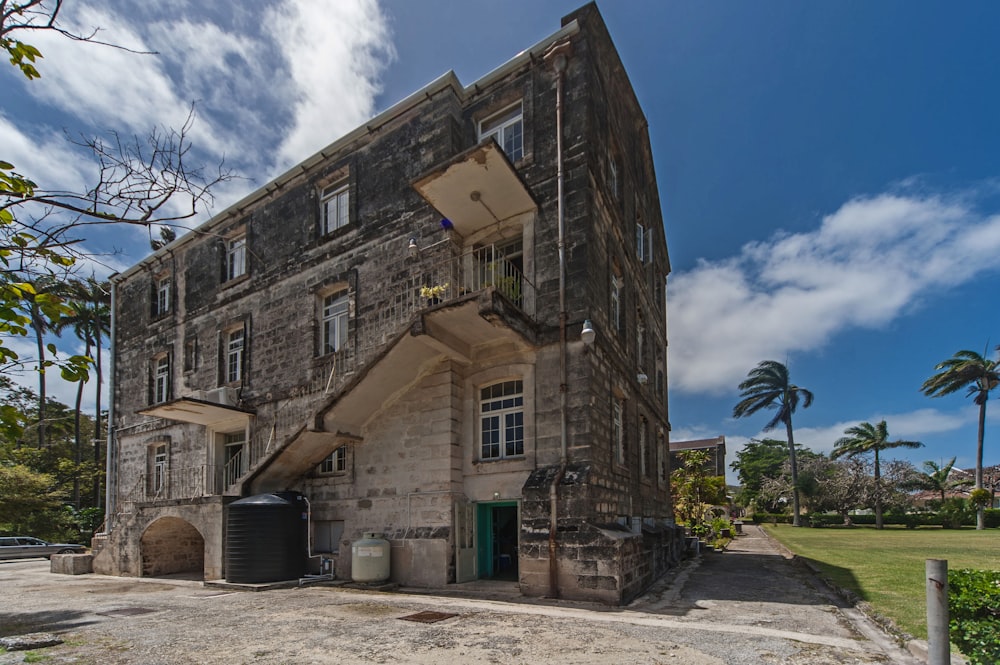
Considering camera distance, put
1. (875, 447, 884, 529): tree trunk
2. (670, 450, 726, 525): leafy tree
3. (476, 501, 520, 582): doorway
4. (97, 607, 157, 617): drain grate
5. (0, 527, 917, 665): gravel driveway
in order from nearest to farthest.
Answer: (0, 527, 917, 665): gravel driveway → (97, 607, 157, 617): drain grate → (476, 501, 520, 582): doorway → (670, 450, 726, 525): leafy tree → (875, 447, 884, 529): tree trunk

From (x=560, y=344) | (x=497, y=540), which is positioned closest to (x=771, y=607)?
(x=560, y=344)

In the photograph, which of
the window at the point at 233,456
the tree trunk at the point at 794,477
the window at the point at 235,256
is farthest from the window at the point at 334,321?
the tree trunk at the point at 794,477

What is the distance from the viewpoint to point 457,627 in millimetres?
7793

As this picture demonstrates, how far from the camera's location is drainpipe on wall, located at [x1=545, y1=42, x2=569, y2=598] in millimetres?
10211

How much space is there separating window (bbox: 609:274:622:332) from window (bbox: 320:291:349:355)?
23.0 ft

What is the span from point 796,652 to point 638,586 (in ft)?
14.4

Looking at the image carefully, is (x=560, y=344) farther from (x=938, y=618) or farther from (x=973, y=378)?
(x=973, y=378)

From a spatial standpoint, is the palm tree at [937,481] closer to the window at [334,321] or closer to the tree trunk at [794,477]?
the tree trunk at [794,477]

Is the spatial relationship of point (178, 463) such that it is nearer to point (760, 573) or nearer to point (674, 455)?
point (760, 573)

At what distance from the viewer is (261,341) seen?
1722 centimetres

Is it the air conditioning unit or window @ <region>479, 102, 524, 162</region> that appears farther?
the air conditioning unit

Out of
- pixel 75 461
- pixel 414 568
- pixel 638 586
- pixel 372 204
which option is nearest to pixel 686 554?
pixel 638 586

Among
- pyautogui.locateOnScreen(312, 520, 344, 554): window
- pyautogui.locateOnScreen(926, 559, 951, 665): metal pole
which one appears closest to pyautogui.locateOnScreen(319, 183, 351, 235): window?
pyautogui.locateOnScreen(312, 520, 344, 554): window

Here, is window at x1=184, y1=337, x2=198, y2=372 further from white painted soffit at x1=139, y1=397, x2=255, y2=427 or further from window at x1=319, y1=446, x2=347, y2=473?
A: window at x1=319, y1=446, x2=347, y2=473
